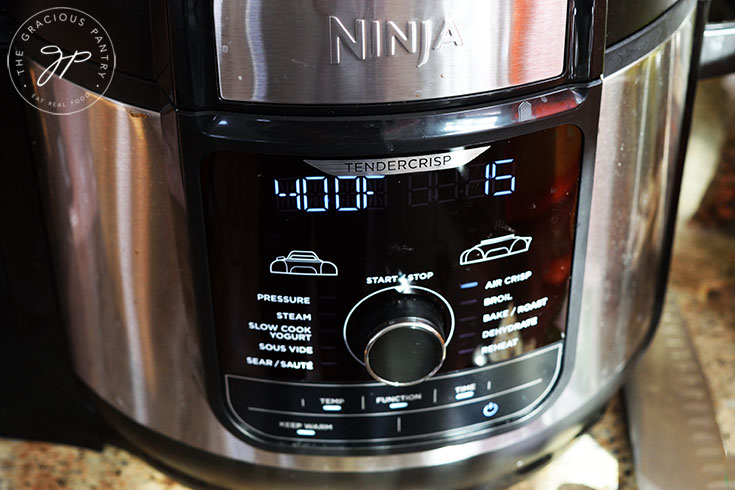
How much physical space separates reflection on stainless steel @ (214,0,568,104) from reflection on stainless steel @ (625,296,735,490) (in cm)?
32

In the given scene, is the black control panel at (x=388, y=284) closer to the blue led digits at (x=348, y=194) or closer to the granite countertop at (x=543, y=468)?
the blue led digits at (x=348, y=194)

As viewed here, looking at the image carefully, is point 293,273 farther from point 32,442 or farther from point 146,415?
point 32,442

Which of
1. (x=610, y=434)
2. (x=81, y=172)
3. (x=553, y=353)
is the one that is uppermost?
(x=81, y=172)

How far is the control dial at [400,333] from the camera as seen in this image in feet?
1.47

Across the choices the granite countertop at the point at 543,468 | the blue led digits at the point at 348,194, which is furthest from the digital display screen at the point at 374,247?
the granite countertop at the point at 543,468

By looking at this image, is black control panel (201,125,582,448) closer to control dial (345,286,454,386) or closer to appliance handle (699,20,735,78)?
control dial (345,286,454,386)

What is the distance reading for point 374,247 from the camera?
44 centimetres

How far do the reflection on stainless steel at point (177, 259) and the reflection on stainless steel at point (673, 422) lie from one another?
0.08 m

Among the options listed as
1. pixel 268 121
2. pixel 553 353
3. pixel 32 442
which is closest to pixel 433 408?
pixel 553 353

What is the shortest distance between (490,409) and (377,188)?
0.17 m

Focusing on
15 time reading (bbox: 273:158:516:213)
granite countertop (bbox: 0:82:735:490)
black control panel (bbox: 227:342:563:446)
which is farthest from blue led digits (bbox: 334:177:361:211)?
granite countertop (bbox: 0:82:735:490)

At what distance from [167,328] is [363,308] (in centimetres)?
12

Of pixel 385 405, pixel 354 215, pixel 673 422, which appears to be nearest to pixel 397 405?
pixel 385 405

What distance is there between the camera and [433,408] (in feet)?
1.65
